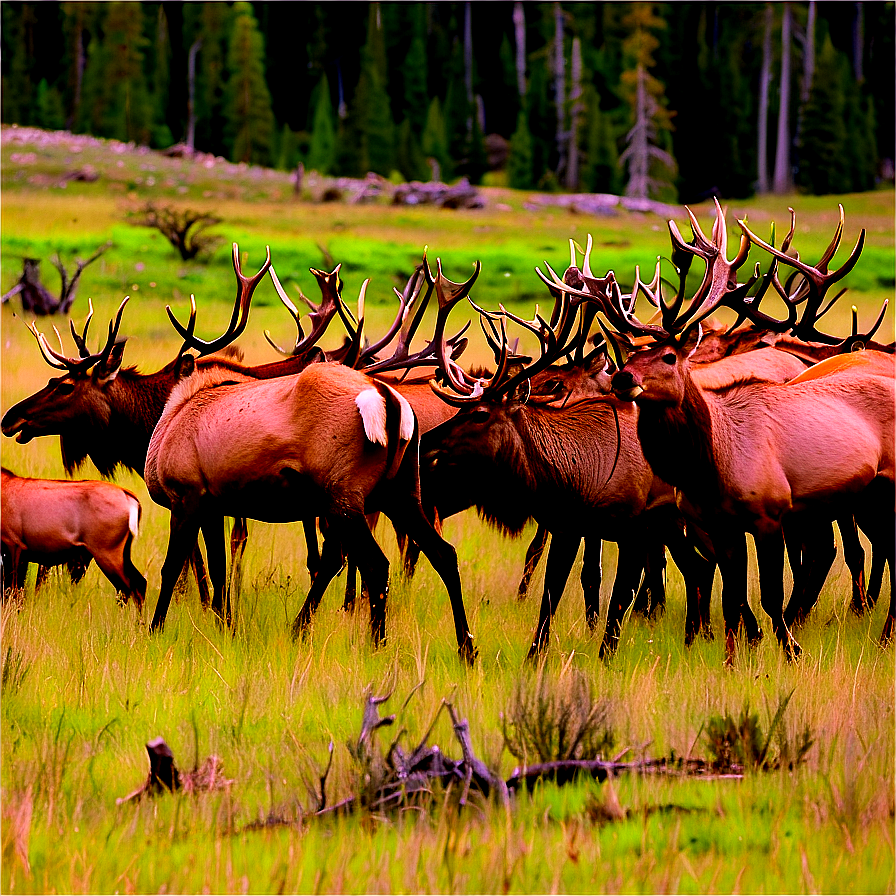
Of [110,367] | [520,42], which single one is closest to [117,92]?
[520,42]

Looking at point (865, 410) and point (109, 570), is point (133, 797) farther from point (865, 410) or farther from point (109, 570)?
point (865, 410)

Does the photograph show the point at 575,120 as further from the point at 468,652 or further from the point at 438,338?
the point at 468,652

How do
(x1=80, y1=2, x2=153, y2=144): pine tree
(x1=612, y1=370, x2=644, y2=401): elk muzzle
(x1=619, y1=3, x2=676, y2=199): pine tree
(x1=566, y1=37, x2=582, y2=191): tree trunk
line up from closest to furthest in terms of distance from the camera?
(x1=612, y1=370, x2=644, y2=401): elk muzzle, (x1=619, y1=3, x2=676, y2=199): pine tree, (x1=566, y1=37, x2=582, y2=191): tree trunk, (x1=80, y1=2, x2=153, y2=144): pine tree

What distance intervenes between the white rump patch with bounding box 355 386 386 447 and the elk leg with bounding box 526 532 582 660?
42.1 inches

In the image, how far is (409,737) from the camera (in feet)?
15.7

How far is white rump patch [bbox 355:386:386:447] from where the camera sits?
605cm

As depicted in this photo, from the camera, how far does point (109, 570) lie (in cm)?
686

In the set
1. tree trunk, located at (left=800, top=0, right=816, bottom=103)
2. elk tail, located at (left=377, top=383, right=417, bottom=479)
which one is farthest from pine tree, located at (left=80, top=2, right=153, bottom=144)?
elk tail, located at (left=377, top=383, right=417, bottom=479)

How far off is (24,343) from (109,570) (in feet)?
33.9

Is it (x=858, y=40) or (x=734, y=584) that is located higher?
(x=858, y=40)

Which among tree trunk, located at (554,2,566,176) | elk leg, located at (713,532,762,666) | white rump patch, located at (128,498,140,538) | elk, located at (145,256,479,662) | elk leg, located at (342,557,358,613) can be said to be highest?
tree trunk, located at (554,2,566,176)

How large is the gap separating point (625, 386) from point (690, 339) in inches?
18.4

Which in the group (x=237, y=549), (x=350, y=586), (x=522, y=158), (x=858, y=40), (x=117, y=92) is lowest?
(x=350, y=586)

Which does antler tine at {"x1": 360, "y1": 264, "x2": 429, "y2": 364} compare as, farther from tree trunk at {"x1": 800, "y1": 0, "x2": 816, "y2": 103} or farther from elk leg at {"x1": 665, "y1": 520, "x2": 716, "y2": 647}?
→ tree trunk at {"x1": 800, "y1": 0, "x2": 816, "y2": 103}
